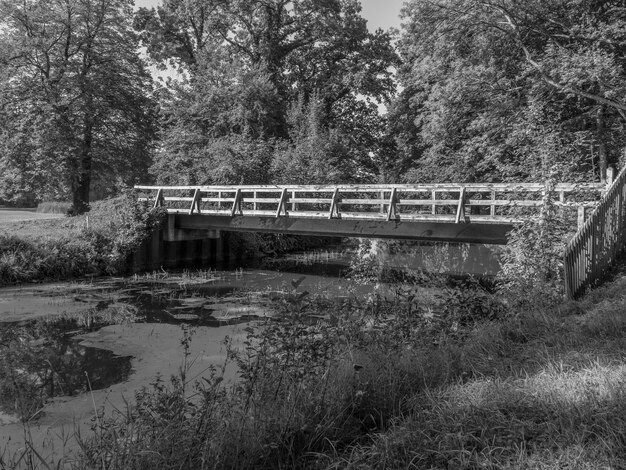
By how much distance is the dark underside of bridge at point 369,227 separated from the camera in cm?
1387

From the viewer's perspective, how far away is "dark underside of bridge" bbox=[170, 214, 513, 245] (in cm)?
1387

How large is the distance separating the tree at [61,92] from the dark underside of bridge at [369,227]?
32.2 ft

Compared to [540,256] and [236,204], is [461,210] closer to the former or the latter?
[540,256]

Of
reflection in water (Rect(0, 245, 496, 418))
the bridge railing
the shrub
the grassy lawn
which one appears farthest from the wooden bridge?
the grassy lawn

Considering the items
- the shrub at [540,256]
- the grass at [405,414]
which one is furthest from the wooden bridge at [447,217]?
the grass at [405,414]

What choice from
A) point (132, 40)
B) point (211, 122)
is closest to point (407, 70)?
point (211, 122)

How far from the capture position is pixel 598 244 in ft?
28.6

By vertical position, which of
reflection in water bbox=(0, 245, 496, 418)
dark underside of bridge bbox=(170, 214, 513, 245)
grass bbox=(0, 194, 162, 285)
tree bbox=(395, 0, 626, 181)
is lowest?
reflection in water bbox=(0, 245, 496, 418)

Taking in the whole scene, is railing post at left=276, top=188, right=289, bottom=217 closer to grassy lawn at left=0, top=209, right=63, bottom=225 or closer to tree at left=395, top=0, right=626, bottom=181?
tree at left=395, top=0, right=626, bottom=181

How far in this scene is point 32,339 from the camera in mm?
9266

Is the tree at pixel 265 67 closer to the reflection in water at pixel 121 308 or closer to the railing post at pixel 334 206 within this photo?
the reflection in water at pixel 121 308

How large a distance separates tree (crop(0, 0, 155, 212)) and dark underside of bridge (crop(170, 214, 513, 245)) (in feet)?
32.2

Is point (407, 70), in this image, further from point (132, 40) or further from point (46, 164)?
point (46, 164)

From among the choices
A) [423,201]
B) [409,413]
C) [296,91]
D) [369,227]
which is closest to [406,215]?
[423,201]
